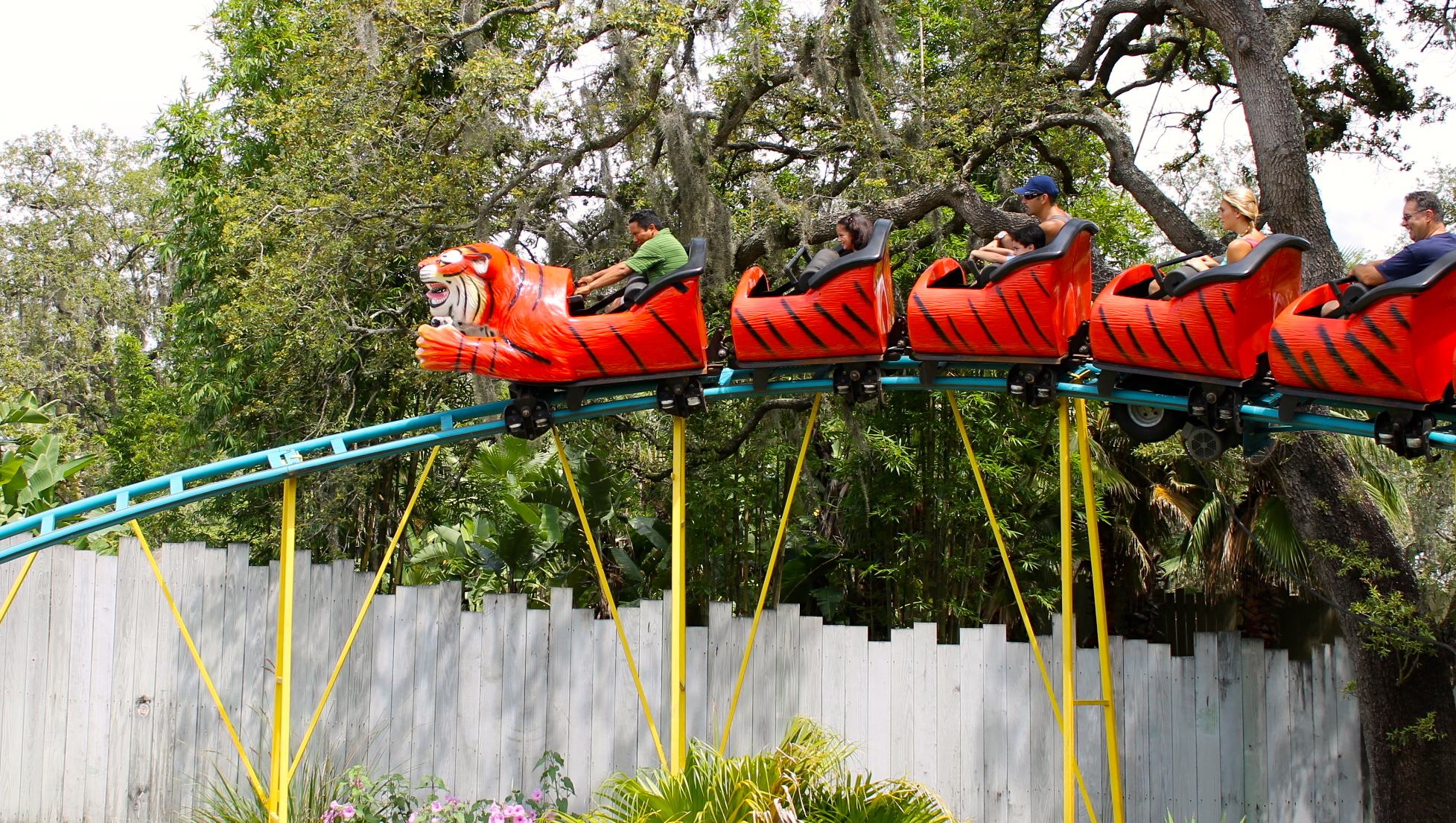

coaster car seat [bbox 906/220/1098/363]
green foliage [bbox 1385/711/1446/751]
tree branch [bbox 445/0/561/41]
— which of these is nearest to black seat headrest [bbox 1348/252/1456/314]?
coaster car seat [bbox 906/220/1098/363]

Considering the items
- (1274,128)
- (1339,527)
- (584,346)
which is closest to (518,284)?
(584,346)

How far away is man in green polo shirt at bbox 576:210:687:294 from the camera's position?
566cm

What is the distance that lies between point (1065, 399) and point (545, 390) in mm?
2606

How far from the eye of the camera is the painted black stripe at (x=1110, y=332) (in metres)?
5.09

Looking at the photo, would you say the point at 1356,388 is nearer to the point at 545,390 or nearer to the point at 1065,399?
the point at 1065,399

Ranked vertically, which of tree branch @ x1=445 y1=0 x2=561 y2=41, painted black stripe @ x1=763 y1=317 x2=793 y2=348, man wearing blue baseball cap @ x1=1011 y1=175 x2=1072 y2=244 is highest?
tree branch @ x1=445 y1=0 x2=561 y2=41

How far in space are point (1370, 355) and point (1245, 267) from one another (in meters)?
0.60

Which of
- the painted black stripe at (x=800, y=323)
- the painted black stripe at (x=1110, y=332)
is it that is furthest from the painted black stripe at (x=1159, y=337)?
the painted black stripe at (x=800, y=323)

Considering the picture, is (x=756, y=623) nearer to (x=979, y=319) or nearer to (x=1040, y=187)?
(x=979, y=319)

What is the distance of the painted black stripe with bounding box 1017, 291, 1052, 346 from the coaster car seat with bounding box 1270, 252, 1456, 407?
3.14 ft

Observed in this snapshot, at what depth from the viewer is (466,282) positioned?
5551mm

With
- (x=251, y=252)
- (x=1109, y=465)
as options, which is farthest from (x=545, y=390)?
(x=1109, y=465)

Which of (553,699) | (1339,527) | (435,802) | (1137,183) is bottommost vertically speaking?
(435,802)

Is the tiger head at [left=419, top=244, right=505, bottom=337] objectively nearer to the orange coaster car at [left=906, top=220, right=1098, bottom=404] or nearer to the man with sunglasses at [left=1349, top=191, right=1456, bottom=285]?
the orange coaster car at [left=906, top=220, right=1098, bottom=404]
